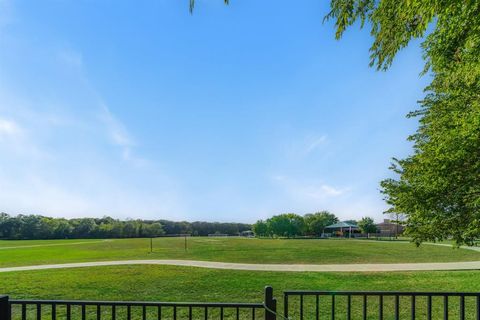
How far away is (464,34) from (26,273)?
16.2m

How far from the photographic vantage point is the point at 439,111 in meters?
7.29

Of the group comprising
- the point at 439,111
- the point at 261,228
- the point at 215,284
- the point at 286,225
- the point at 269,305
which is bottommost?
the point at 261,228

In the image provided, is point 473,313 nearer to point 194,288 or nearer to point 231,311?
point 231,311

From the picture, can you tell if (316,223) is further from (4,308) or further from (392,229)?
(4,308)

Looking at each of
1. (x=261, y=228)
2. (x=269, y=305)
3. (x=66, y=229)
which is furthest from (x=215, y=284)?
(x=66, y=229)

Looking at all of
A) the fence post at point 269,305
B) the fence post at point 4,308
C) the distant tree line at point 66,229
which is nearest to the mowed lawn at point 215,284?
the fence post at point 269,305

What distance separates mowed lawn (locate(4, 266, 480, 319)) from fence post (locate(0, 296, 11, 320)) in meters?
4.64

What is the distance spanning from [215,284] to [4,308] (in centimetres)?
770

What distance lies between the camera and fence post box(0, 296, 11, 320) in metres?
3.17

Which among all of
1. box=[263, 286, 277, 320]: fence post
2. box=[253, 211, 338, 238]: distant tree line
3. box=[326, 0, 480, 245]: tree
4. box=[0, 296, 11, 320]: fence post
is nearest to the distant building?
box=[326, 0, 480, 245]: tree

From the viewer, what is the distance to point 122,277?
11672 millimetres

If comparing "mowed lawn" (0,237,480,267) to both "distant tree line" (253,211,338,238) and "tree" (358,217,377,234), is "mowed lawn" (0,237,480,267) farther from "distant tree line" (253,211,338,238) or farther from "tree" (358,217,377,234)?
"distant tree line" (253,211,338,238)

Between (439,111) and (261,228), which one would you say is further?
(261,228)

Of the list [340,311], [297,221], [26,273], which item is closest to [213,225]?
[297,221]
